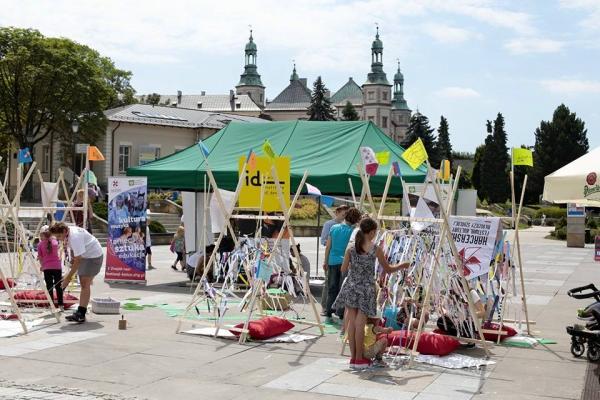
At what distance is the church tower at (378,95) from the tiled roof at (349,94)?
36.4 feet

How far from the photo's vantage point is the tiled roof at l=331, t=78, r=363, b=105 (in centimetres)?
17550

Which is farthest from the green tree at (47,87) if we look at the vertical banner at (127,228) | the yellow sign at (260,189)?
the yellow sign at (260,189)

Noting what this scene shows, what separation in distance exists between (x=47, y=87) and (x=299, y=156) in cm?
3979

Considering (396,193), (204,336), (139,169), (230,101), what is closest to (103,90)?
(139,169)

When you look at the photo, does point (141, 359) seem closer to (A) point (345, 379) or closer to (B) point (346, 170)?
(A) point (345, 379)

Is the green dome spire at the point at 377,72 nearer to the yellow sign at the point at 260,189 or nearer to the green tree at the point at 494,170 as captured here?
the green tree at the point at 494,170

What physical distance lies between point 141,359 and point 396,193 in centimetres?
743

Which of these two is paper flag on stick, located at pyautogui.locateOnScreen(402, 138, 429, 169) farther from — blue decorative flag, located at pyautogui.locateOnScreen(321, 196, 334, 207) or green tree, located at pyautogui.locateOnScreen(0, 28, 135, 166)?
green tree, located at pyautogui.locateOnScreen(0, 28, 135, 166)

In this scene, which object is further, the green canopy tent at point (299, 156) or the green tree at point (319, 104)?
the green tree at point (319, 104)

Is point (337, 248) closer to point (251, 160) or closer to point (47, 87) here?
point (251, 160)

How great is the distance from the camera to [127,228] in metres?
16.6

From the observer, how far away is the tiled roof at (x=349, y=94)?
175500 mm

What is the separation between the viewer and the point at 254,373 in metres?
8.25

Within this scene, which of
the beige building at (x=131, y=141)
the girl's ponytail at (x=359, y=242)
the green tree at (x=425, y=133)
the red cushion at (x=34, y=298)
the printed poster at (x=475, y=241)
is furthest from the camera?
Answer: the green tree at (x=425, y=133)
